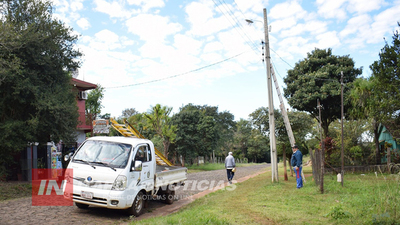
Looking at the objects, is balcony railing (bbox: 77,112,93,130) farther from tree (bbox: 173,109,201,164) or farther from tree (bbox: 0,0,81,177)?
tree (bbox: 173,109,201,164)

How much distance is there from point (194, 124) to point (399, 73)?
2540 centimetres

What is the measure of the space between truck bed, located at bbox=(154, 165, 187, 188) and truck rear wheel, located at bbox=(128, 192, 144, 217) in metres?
0.93

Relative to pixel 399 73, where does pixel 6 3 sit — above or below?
above

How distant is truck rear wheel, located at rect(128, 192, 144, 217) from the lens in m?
8.68

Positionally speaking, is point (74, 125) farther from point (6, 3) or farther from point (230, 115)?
point (230, 115)

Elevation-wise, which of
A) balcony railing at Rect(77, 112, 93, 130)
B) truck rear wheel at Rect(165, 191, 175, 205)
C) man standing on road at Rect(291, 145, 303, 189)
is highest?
balcony railing at Rect(77, 112, 93, 130)

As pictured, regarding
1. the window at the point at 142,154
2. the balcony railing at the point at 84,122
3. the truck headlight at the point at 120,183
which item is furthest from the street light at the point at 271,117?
the balcony railing at the point at 84,122

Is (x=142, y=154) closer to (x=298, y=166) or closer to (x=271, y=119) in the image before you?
(x=298, y=166)

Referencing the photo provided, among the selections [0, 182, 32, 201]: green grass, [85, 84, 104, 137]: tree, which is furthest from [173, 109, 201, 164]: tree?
[0, 182, 32, 201]: green grass

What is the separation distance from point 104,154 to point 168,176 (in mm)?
2683

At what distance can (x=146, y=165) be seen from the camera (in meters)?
9.48

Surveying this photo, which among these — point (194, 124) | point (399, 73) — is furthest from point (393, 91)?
point (194, 124)

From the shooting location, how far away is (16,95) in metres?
14.4

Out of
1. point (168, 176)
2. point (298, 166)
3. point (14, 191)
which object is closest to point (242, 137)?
point (298, 166)
